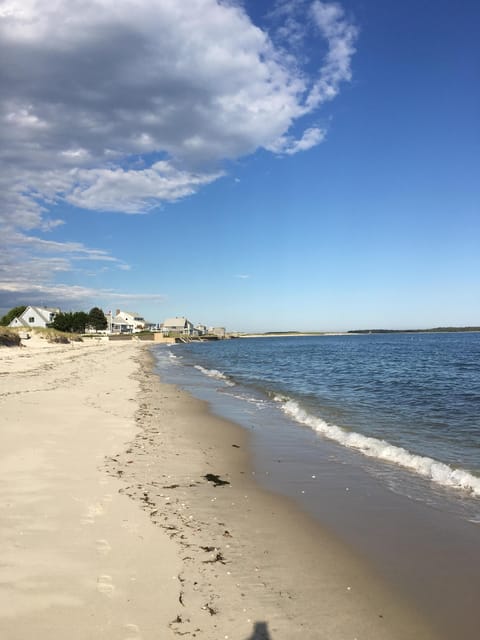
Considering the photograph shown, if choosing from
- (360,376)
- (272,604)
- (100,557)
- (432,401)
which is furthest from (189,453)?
(360,376)

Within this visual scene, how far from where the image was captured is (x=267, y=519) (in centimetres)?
622

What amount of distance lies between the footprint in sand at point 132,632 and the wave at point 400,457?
6342 millimetres

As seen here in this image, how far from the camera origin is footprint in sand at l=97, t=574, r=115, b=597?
157 inches

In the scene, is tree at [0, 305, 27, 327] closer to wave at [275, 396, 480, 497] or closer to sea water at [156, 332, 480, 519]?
sea water at [156, 332, 480, 519]

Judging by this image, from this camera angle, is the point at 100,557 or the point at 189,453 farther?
the point at 189,453

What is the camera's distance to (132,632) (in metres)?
3.49

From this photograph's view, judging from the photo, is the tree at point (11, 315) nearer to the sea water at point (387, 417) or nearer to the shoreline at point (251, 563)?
the sea water at point (387, 417)

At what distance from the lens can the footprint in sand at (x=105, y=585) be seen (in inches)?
157

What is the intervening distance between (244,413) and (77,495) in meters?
9.90

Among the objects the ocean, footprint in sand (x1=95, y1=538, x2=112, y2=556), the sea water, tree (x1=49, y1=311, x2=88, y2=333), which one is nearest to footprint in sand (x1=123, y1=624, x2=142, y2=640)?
footprint in sand (x1=95, y1=538, x2=112, y2=556)

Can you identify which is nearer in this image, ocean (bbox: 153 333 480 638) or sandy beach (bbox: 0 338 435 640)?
sandy beach (bbox: 0 338 435 640)

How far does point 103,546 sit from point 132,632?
150 centimetres

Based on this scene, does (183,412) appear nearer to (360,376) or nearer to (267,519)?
(267,519)

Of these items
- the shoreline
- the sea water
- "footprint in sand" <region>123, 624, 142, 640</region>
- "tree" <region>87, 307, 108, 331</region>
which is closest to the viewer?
"footprint in sand" <region>123, 624, 142, 640</region>
